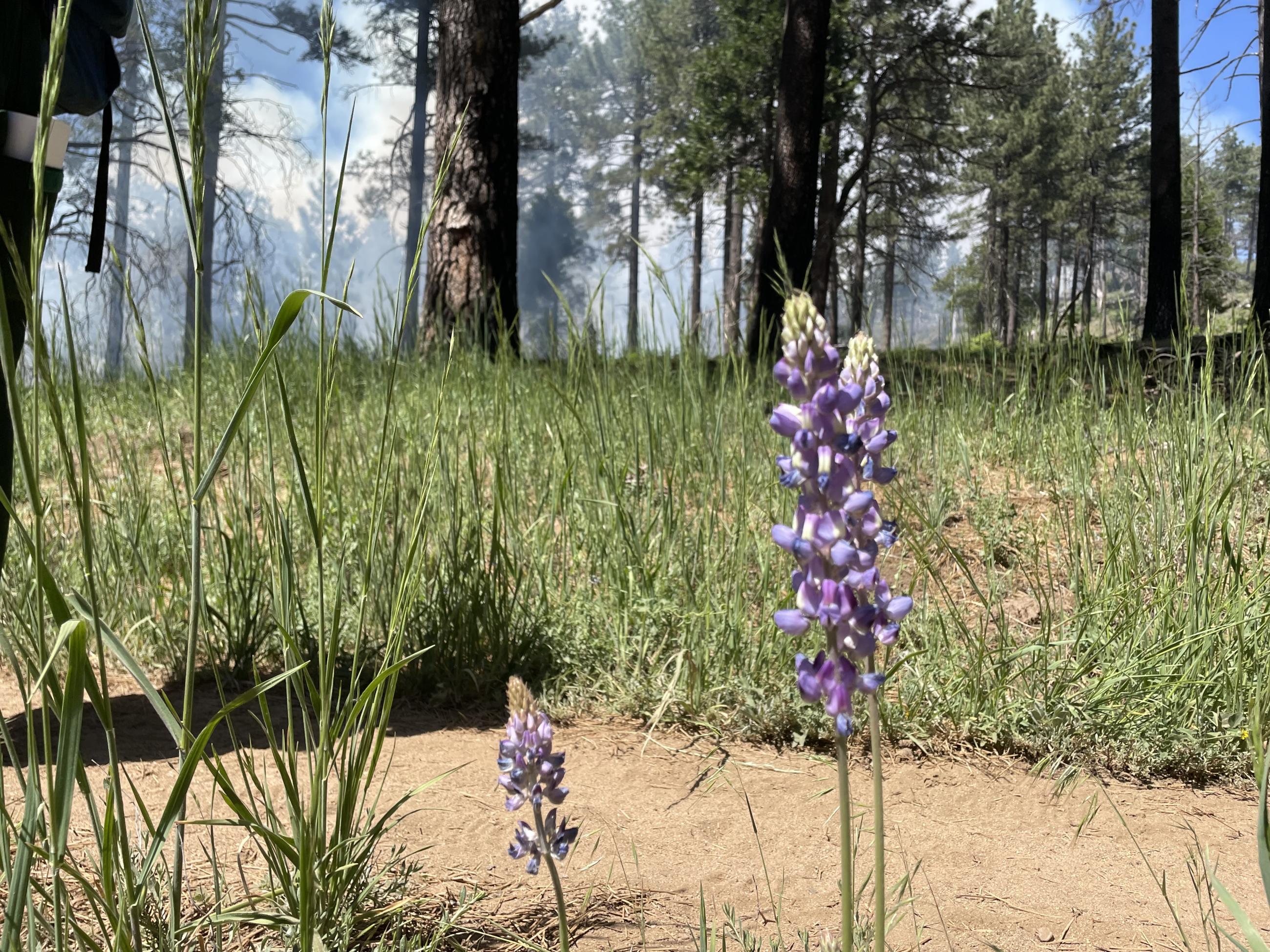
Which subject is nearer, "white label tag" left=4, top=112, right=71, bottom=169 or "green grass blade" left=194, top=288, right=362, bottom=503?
"green grass blade" left=194, top=288, right=362, bottom=503

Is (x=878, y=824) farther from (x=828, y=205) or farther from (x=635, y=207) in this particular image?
(x=635, y=207)

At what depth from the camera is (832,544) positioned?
2.46ft

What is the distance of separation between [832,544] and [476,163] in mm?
5825

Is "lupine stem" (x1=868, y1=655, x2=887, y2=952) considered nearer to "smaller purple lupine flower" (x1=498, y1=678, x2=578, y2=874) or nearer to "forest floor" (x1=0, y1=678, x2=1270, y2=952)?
"smaller purple lupine flower" (x1=498, y1=678, x2=578, y2=874)

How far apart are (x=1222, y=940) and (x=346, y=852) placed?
1.40 meters

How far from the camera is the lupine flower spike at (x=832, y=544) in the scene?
0.74 m

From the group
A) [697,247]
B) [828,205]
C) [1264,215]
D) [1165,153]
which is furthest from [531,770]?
[697,247]

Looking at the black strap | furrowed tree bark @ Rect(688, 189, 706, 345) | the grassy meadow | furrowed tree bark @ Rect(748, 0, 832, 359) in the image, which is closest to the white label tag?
the black strap

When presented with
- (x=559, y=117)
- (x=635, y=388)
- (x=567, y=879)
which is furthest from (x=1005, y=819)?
(x=559, y=117)

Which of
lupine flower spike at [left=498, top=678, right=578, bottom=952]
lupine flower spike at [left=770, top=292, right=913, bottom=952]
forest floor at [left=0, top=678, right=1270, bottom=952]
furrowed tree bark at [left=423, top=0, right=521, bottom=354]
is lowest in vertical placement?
forest floor at [left=0, top=678, right=1270, bottom=952]

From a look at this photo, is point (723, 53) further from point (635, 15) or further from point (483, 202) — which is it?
point (635, 15)

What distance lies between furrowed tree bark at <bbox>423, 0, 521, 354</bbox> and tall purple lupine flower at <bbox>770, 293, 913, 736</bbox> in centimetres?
529

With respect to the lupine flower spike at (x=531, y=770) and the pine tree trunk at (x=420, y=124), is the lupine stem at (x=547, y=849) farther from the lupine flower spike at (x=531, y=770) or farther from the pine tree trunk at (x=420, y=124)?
the pine tree trunk at (x=420, y=124)

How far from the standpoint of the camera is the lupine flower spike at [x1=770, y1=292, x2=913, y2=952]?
0.74 m
